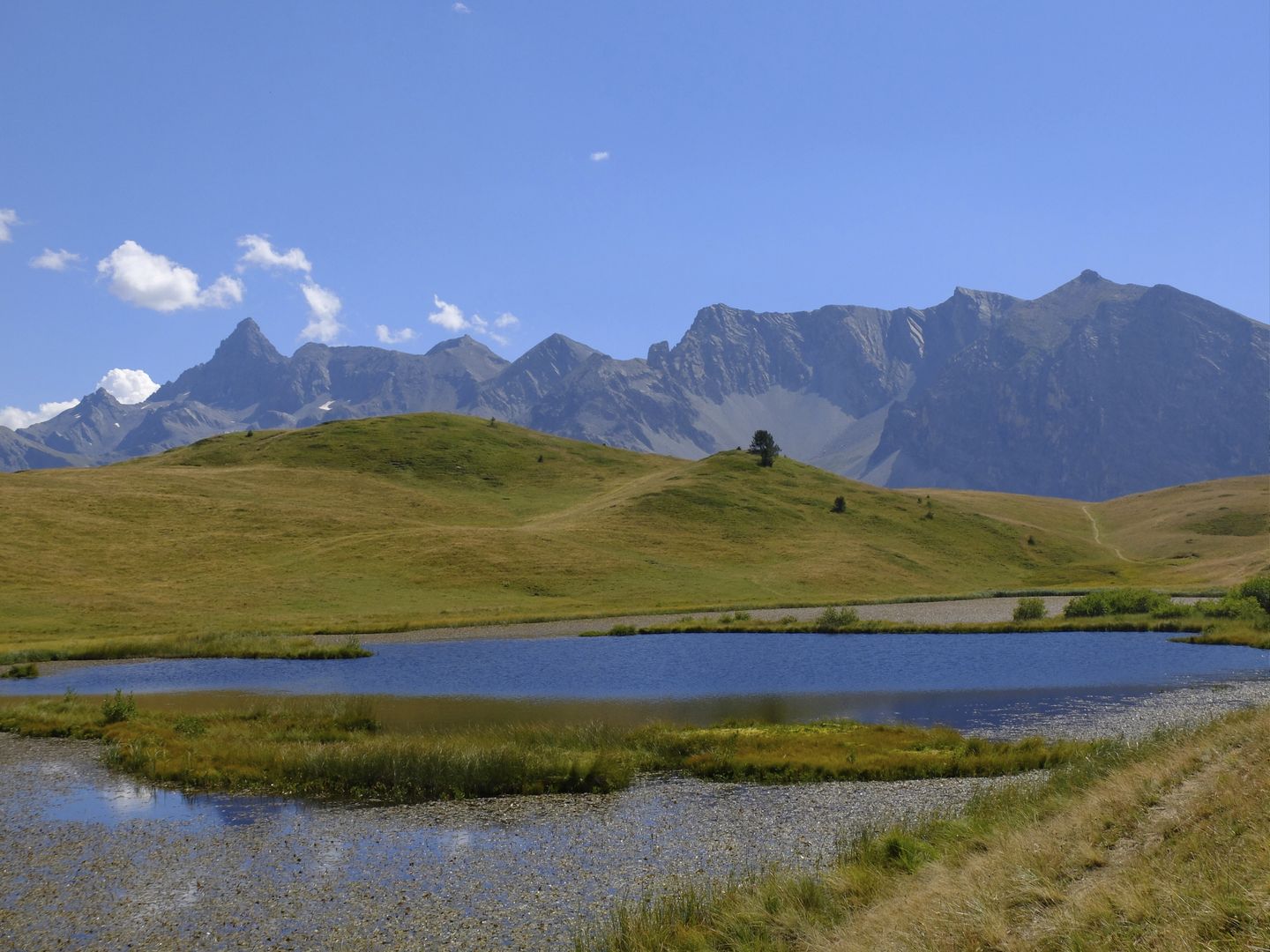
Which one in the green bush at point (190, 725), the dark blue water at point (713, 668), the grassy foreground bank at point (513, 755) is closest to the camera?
the grassy foreground bank at point (513, 755)

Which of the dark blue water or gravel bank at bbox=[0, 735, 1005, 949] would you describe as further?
the dark blue water

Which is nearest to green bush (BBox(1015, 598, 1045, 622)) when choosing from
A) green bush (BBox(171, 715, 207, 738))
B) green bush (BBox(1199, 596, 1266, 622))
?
green bush (BBox(1199, 596, 1266, 622))

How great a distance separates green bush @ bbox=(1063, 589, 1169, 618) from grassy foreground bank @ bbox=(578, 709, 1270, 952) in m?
66.5

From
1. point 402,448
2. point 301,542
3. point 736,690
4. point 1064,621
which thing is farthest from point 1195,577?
point 402,448

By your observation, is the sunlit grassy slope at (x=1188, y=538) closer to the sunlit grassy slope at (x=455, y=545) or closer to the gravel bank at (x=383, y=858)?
the sunlit grassy slope at (x=455, y=545)

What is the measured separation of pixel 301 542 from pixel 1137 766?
11303 centimetres

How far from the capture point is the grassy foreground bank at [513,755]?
31781mm

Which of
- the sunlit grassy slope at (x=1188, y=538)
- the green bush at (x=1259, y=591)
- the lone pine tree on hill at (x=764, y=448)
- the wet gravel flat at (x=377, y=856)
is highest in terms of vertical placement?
the lone pine tree on hill at (x=764, y=448)

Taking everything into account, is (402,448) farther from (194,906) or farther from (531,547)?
(194,906)

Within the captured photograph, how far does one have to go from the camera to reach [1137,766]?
21.3 meters

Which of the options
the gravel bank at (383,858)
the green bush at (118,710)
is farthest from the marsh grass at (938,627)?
the gravel bank at (383,858)

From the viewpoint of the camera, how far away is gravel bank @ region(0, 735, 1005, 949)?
19.8m

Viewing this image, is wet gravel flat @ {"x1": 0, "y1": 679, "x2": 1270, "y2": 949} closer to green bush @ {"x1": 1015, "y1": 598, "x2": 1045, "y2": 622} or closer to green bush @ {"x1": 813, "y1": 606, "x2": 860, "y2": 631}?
green bush @ {"x1": 813, "y1": 606, "x2": 860, "y2": 631}

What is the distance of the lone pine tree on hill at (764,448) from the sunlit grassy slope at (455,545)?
381 centimetres
